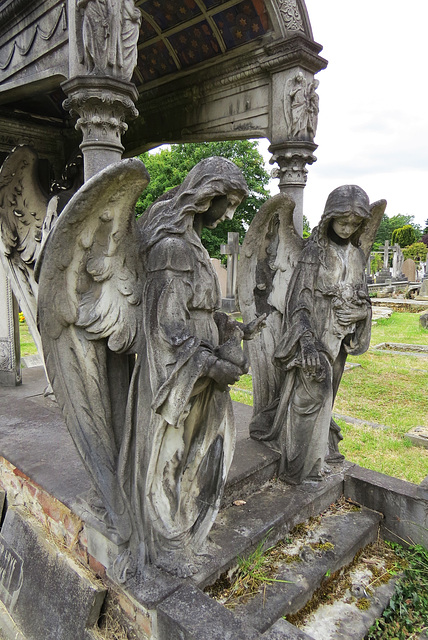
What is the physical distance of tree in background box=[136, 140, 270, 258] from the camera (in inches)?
848

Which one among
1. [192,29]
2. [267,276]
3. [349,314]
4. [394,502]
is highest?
[192,29]

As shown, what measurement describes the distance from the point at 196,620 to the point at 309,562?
3.03 feet

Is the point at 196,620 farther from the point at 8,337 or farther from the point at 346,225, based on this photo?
the point at 8,337

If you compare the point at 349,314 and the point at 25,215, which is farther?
the point at 25,215

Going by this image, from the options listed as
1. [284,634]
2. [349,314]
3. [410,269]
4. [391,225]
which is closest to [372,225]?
[349,314]

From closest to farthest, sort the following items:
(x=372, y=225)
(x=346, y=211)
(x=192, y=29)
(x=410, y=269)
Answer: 1. (x=346, y=211)
2. (x=372, y=225)
3. (x=192, y=29)
4. (x=410, y=269)

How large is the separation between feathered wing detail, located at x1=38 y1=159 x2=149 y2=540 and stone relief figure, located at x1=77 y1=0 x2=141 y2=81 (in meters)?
1.44

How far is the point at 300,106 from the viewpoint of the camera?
379cm

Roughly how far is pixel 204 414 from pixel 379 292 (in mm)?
19067

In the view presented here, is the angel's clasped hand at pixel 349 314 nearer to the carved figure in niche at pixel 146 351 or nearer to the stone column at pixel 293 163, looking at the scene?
the carved figure in niche at pixel 146 351

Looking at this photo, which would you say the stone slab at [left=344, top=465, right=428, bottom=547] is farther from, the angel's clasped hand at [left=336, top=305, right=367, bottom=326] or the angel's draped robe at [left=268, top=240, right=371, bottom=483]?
the angel's clasped hand at [left=336, top=305, right=367, bottom=326]

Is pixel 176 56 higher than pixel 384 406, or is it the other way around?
pixel 176 56

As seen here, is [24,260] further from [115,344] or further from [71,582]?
[71,582]

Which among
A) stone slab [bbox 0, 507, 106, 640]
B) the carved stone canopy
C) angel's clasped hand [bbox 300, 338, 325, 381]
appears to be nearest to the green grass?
the carved stone canopy
